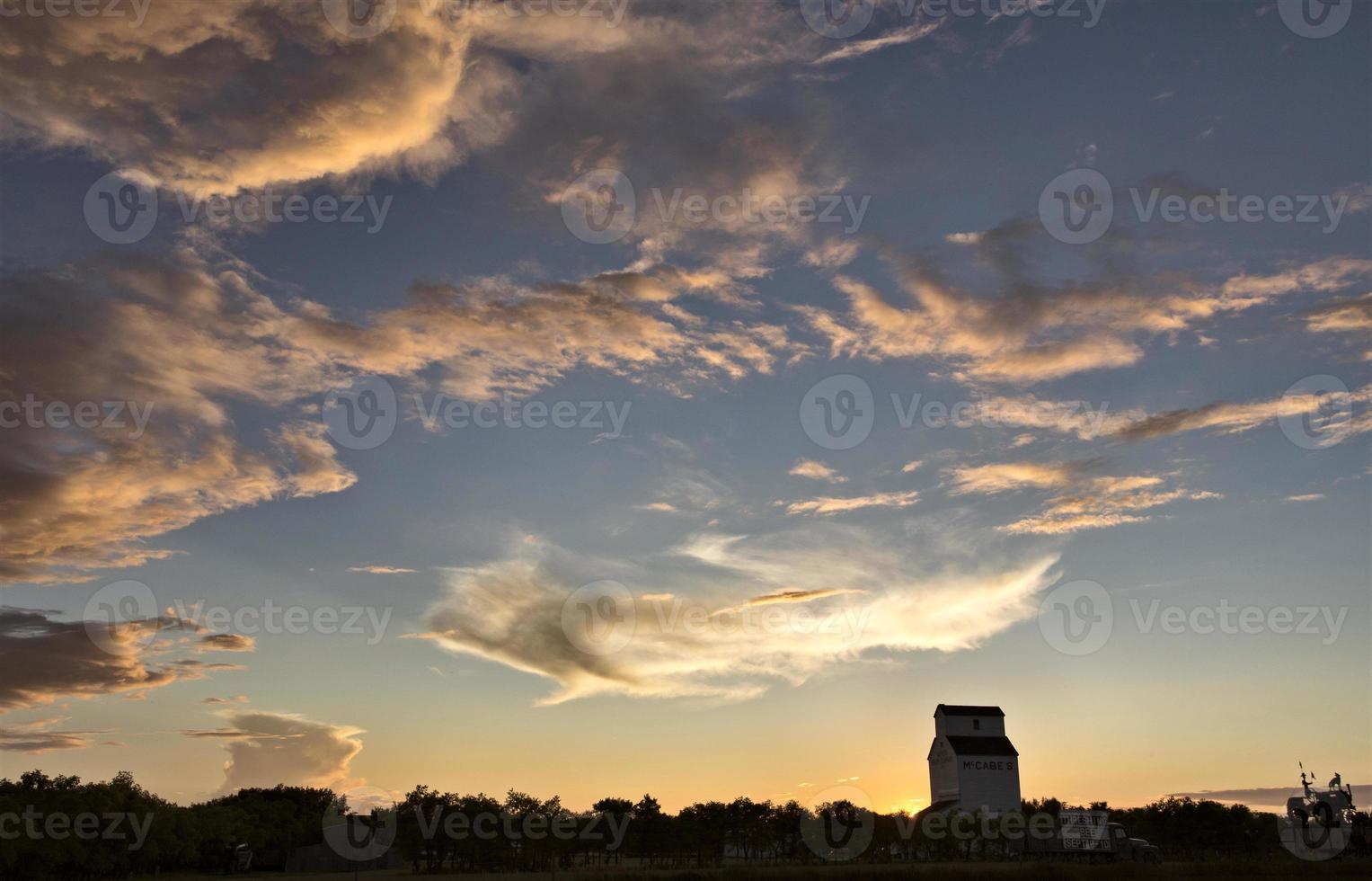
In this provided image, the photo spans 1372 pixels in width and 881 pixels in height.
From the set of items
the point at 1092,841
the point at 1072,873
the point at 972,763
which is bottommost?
the point at 1072,873

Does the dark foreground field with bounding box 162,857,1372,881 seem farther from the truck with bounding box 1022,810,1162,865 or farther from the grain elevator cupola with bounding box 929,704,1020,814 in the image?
the grain elevator cupola with bounding box 929,704,1020,814

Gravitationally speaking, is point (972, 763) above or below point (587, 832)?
above

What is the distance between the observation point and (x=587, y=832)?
108 meters

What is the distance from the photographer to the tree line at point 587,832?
4055 inches

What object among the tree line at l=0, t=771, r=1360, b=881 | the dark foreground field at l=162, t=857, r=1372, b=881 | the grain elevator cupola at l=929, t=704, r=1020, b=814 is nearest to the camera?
the dark foreground field at l=162, t=857, r=1372, b=881

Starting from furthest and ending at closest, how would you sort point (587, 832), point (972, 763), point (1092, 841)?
point (972, 763), point (587, 832), point (1092, 841)

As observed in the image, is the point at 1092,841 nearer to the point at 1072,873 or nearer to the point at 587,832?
the point at 1072,873

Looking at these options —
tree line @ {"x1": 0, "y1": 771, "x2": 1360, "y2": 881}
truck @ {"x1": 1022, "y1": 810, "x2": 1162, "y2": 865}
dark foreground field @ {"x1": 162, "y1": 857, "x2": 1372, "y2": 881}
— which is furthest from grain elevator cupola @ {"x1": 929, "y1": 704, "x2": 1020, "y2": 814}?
dark foreground field @ {"x1": 162, "y1": 857, "x2": 1372, "y2": 881}

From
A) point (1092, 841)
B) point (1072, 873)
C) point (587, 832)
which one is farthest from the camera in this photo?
point (587, 832)

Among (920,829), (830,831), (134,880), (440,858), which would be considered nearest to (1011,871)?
(920,829)

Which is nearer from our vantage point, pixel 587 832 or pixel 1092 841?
pixel 1092 841

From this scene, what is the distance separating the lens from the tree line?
103 meters

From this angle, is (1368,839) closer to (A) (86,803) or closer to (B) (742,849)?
(B) (742,849)

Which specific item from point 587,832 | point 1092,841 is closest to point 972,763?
point 1092,841
